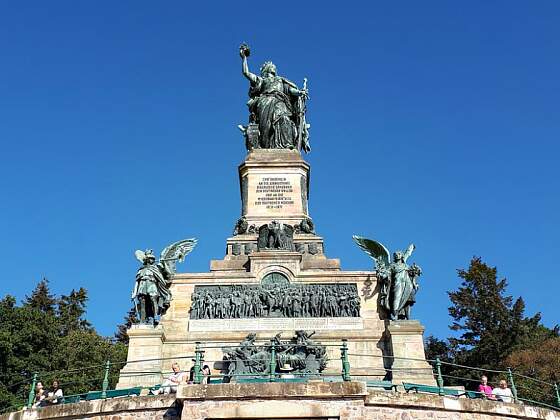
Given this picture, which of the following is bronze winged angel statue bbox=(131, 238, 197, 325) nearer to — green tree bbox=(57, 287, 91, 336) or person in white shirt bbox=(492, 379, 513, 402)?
person in white shirt bbox=(492, 379, 513, 402)

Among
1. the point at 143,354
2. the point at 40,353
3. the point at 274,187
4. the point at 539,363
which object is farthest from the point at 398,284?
the point at 40,353

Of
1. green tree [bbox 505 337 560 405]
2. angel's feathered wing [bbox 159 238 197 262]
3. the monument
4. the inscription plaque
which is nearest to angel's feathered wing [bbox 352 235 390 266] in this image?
the monument

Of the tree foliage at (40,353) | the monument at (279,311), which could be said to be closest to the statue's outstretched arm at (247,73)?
the monument at (279,311)

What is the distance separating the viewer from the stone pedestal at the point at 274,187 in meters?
25.6

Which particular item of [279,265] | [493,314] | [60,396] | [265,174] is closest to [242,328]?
[279,265]

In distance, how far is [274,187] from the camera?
86.3ft

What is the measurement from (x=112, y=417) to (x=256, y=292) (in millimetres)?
7870

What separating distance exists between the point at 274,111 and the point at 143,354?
45.1ft

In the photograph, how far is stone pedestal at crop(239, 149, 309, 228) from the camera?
2562 cm

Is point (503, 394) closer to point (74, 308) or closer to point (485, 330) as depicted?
point (485, 330)

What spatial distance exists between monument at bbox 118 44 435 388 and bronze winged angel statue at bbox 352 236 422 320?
0.04 m

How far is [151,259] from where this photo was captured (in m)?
21.1

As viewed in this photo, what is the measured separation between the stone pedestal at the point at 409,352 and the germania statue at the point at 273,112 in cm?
1116

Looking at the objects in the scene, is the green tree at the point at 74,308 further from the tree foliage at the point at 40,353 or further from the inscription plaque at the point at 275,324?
the inscription plaque at the point at 275,324
